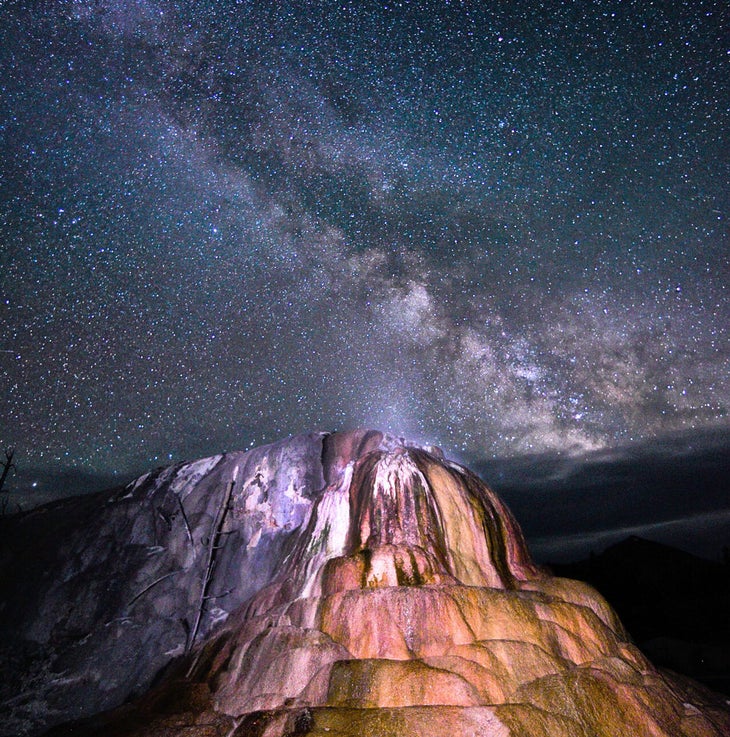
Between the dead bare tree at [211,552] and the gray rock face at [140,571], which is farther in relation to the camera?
the dead bare tree at [211,552]

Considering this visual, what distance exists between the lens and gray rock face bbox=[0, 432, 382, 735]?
14.5m

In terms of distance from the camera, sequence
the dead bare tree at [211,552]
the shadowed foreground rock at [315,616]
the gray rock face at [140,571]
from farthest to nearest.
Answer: the dead bare tree at [211,552] → the gray rock face at [140,571] → the shadowed foreground rock at [315,616]

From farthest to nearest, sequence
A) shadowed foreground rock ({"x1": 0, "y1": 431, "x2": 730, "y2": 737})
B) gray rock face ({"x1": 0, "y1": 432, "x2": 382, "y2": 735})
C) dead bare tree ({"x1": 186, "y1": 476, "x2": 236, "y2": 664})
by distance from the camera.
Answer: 1. dead bare tree ({"x1": 186, "y1": 476, "x2": 236, "y2": 664})
2. gray rock face ({"x1": 0, "y1": 432, "x2": 382, "y2": 735})
3. shadowed foreground rock ({"x1": 0, "y1": 431, "x2": 730, "y2": 737})

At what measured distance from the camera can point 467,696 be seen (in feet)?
23.0

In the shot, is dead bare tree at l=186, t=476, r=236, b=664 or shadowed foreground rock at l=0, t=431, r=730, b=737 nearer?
shadowed foreground rock at l=0, t=431, r=730, b=737

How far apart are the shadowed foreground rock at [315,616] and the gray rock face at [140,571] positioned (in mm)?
61

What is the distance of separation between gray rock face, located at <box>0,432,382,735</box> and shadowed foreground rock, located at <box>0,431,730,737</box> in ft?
0.20

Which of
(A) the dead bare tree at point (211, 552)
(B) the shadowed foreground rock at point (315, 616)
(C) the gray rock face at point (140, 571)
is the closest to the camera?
(B) the shadowed foreground rock at point (315, 616)

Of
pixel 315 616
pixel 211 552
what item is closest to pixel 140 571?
pixel 211 552

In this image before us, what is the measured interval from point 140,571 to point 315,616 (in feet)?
33.4

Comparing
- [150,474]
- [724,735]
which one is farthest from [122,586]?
[724,735]

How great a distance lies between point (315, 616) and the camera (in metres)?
9.51

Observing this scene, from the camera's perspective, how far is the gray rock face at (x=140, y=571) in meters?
14.5

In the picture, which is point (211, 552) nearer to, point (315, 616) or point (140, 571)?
point (140, 571)
